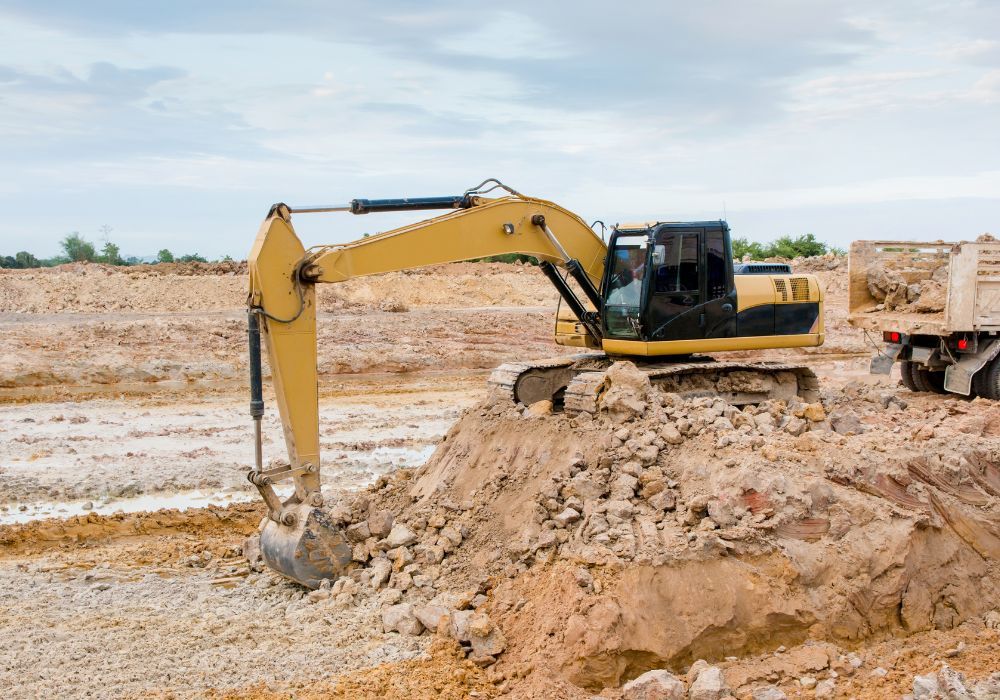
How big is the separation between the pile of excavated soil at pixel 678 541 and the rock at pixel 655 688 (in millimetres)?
364

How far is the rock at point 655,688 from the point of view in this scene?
5441 millimetres

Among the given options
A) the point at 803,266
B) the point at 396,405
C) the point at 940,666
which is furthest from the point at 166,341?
the point at 803,266

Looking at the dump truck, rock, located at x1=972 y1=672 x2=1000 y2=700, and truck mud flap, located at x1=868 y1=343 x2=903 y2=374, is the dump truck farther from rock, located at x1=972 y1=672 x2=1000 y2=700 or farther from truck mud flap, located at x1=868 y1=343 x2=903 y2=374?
rock, located at x1=972 y1=672 x2=1000 y2=700

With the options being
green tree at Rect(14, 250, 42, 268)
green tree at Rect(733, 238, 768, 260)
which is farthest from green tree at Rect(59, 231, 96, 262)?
green tree at Rect(733, 238, 768, 260)

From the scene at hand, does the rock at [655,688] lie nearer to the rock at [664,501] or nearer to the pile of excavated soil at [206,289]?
the rock at [664,501]

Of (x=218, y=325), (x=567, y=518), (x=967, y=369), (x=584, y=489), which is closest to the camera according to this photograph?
(x=567, y=518)

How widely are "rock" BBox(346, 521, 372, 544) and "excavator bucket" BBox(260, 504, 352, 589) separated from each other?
0.34 m

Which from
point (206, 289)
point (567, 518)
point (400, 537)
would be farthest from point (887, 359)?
point (206, 289)

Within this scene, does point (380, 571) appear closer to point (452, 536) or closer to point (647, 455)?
point (452, 536)

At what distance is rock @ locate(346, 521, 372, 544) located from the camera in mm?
7742

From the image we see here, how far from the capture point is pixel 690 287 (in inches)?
377

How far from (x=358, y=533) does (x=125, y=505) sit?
3363 millimetres

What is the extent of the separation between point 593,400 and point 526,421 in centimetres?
64

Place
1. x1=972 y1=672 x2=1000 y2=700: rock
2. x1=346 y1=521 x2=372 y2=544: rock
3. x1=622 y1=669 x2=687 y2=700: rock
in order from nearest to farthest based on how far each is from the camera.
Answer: x1=622 y1=669 x2=687 y2=700: rock → x1=972 y1=672 x2=1000 y2=700: rock → x1=346 y1=521 x2=372 y2=544: rock
